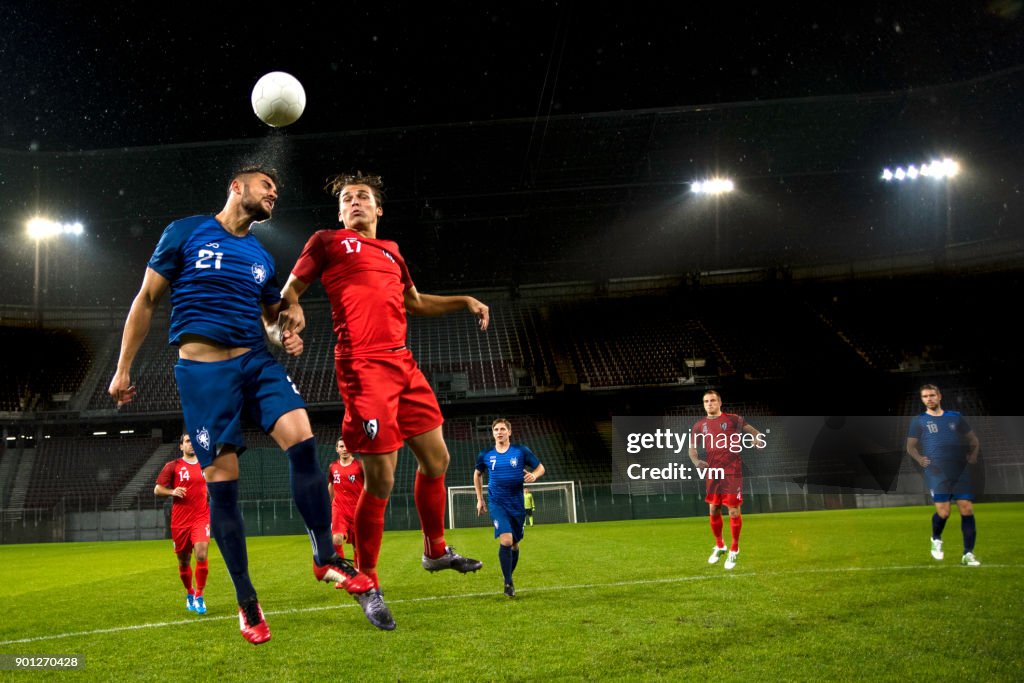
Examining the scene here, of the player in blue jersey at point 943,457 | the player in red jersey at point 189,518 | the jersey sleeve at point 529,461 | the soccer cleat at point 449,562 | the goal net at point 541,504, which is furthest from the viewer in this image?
the goal net at point 541,504

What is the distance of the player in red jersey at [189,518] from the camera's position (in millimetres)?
8758

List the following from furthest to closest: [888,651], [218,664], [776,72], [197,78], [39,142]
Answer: [39,142] → [776,72] → [197,78] → [218,664] → [888,651]

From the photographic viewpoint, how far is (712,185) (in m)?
30.0

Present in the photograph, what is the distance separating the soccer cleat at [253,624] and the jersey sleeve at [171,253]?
5.57ft

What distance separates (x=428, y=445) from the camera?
14.2 feet

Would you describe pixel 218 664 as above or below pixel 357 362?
below

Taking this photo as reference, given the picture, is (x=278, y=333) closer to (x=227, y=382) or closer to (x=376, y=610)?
(x=227, y=382)

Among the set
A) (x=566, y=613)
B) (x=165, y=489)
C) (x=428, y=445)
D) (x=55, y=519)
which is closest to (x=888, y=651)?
(x=566, y=613)

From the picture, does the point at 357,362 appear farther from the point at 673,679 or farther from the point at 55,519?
the point at 55,519

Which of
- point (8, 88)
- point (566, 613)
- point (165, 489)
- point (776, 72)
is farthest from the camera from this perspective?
point (776, 72)

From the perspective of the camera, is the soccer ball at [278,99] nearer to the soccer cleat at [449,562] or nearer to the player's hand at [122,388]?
the player's hand at [122,388]

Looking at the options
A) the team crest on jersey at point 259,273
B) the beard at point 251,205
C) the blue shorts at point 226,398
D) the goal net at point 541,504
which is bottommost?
the goal net at point 541,504

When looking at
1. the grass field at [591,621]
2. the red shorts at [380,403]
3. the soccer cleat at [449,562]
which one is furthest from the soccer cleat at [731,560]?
the red shorts at [380,403]

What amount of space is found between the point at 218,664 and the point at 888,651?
16.4ft
